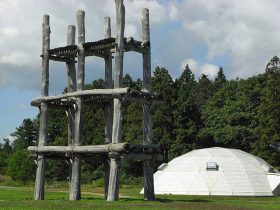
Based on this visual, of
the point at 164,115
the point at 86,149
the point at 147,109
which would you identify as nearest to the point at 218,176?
the point at 147,109

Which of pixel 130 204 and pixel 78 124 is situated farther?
pixel 78 124

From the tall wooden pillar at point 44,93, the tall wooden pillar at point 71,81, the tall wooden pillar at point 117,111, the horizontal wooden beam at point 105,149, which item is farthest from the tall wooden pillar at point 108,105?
the tall wooden pillar at point 44,93

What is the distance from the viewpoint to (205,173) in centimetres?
5528

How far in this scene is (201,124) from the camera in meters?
91.1

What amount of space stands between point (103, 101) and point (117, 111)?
16.2 ft

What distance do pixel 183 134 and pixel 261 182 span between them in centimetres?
3134

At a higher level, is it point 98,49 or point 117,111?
point 98,49

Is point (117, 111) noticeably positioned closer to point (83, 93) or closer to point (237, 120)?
point (83, 93)

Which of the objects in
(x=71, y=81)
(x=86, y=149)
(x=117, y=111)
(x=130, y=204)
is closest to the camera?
Result: (x=130, y=204)

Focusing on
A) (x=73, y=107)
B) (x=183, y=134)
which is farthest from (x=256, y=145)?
(x=73, y=107)

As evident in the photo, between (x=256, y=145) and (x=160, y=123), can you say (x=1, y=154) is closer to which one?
(x=160, y=123)

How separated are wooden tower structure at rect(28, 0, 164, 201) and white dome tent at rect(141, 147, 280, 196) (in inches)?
604

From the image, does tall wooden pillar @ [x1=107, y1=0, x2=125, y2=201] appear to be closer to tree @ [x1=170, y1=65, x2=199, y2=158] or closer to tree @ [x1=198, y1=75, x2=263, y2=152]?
tree @ [x1=170, y1=65, x2=199, y2=158]

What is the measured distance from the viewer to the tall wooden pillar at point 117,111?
35.7 m
